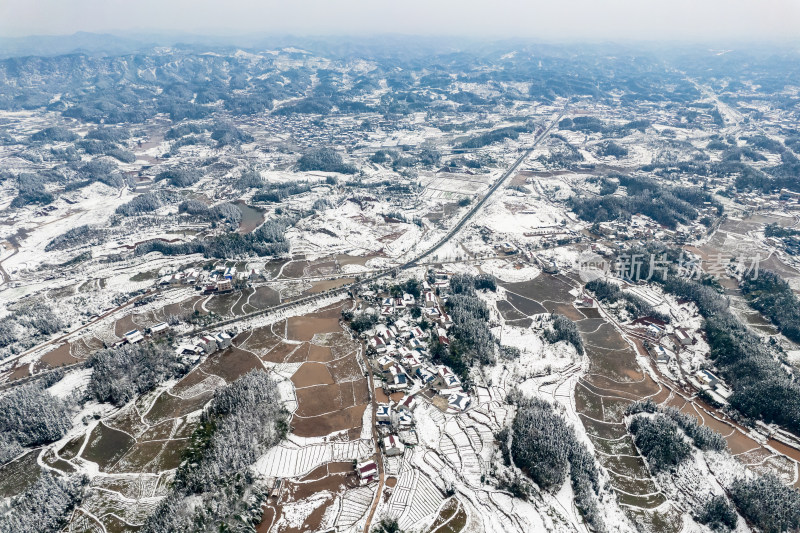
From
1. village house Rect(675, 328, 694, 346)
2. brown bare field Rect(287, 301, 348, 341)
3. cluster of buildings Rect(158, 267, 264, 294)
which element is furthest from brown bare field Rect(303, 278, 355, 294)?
village house Rect(675, 328, 694, 346)

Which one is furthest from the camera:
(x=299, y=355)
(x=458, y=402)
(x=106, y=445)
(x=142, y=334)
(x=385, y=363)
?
(x=142, y=334)

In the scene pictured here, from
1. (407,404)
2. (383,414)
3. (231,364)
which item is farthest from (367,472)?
(231,364)

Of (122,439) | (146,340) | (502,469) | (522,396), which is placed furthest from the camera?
(146,340)

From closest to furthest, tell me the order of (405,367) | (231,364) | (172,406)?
(172,406) → (405,367) → (231,364)

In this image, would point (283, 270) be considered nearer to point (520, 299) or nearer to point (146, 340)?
point (146, 340)

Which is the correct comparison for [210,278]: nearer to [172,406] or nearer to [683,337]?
[172,406]

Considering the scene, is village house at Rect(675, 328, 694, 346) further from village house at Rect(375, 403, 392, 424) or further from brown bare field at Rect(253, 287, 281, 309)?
brown bare field at Rect(253, 287, 281, 309)

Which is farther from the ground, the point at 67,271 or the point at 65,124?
the point at 65,124

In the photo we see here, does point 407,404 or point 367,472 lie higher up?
point 367,472

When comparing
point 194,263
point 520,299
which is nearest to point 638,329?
point 520,299

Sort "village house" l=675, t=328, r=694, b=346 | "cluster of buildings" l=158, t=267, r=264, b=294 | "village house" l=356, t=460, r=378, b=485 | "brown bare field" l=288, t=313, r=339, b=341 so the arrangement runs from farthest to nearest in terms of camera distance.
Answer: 1. "cluster of buildings" l=158, t=267, r=264, b=294
2. "brown bare field" l=288, t=313, r=339, b=341
3. "village house" l=675, t=328, r=694, b=346
4. "village house" l=356, t=460, r=378, b=485

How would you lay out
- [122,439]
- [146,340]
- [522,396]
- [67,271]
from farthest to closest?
[67,271]
[146,340]
[522,396]
[122,439]
